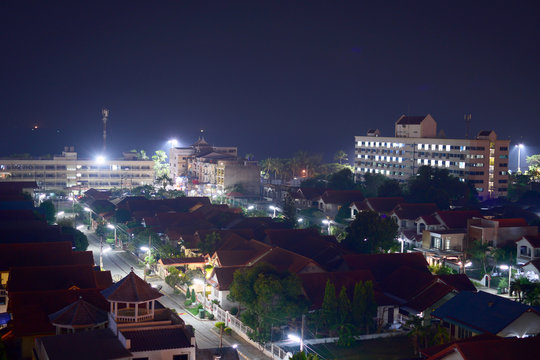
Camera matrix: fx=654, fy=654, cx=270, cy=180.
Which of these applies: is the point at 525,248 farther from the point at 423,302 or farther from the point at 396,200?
the point at 396,200

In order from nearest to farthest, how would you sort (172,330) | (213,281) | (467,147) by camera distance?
(172,330) → (213,281) → (467,147)

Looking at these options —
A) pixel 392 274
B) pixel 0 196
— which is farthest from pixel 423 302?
pixel 0 196

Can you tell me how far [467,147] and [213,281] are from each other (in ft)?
226

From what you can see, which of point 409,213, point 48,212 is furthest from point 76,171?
point 409,213

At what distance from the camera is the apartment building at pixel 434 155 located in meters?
98.0

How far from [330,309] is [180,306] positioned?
1103 centimetres

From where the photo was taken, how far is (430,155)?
346 ft

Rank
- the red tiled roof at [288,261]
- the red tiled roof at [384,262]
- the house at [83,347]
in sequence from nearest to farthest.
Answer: the house at [83,347] → the red tiled roof at [288,261] → the red tiled roof at [384,262]

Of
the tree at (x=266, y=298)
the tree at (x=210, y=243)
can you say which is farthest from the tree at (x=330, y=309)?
the tree at (x=210, y=243)

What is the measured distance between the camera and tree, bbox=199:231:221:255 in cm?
4978

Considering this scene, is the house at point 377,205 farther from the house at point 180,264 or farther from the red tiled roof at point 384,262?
the house at point 180,264

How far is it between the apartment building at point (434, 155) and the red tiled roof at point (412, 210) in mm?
31183

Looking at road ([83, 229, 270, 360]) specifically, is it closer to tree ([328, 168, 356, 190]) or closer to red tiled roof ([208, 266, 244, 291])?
red tiled roof ([208, 266, 244, 291])

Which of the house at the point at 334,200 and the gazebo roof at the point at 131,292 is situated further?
the house at the point at 334,200
